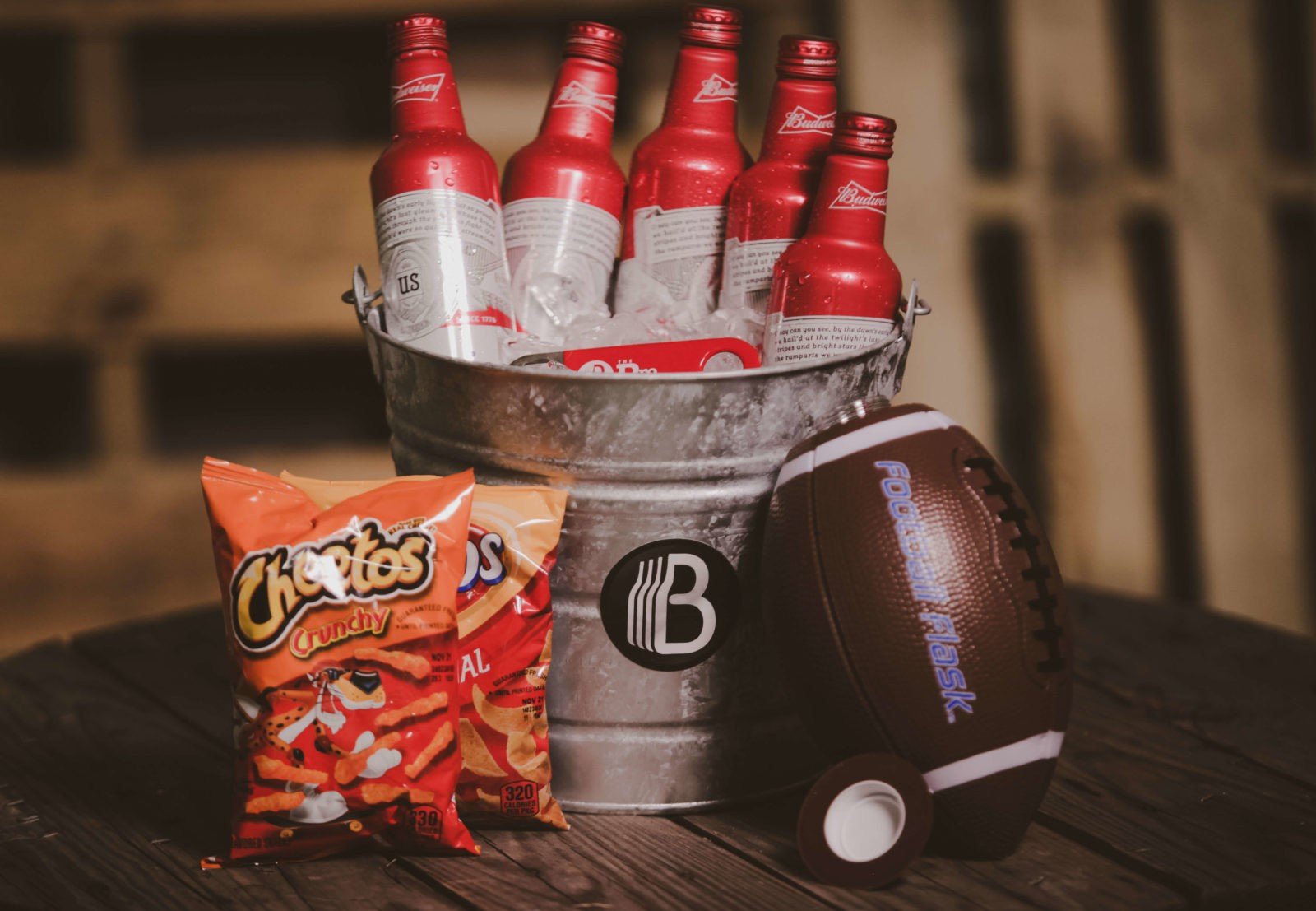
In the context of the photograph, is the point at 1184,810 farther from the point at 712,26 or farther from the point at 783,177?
the point at 712,26

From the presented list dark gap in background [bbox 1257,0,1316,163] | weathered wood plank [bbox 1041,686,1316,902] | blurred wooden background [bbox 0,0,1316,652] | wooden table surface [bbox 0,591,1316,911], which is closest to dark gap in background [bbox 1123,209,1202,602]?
blurred wooden background [bbox 0,0,1316,652]

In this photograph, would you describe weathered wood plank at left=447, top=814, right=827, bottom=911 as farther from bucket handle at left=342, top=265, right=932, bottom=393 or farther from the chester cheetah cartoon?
bucket handle at left=342, top=265, right=932, bottom=393

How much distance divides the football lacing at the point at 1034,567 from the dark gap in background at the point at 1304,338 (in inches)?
60.7

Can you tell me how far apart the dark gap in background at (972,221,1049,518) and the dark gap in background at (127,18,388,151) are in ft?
3.40

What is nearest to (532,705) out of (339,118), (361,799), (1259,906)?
(361,799)

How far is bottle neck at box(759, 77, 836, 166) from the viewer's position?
1.12 meters

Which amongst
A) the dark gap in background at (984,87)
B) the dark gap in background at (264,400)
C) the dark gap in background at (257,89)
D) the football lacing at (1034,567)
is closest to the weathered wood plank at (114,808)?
the football lacing at (1034,567)

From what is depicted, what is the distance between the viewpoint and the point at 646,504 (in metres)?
0.97

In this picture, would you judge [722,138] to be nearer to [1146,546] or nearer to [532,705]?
[532,705]

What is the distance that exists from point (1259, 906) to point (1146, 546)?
1376 mm

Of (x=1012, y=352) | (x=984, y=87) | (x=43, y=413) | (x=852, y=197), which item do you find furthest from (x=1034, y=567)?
(x=43, y=413)

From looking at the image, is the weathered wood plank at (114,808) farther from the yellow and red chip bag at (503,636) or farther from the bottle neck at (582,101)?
the bottle neck at (582,101)

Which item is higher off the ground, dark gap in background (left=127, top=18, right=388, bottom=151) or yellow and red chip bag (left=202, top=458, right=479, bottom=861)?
dark gap in background (left=127, top=18, right=388, bottom=151)

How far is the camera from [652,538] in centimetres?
97
